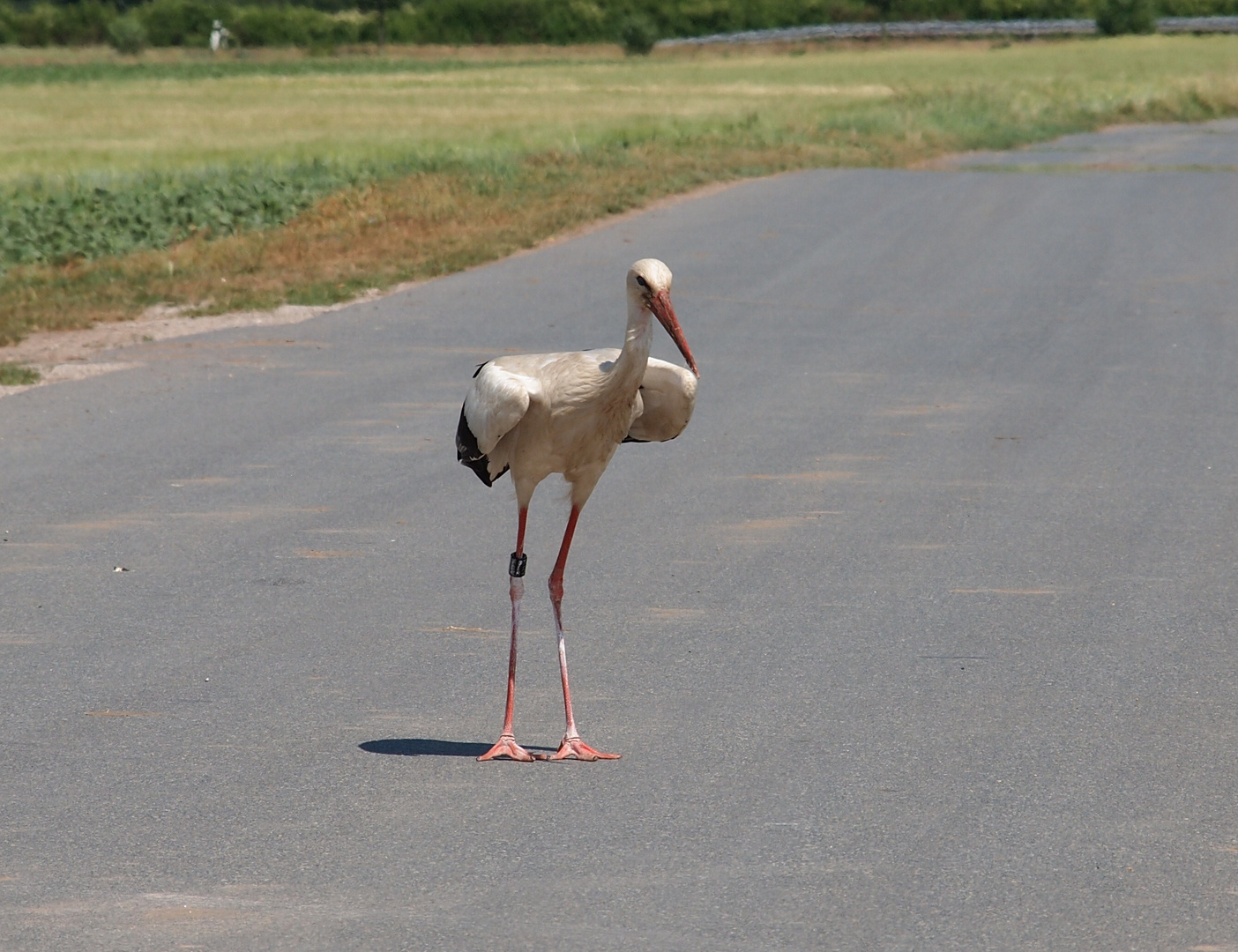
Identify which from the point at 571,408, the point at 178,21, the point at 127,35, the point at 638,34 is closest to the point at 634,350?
the point at 571,408

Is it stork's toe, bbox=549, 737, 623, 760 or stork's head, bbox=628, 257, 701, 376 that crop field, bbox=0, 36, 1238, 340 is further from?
stork's head, bbox=628, 257, 701, 376

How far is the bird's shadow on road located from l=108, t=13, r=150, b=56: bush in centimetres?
10984

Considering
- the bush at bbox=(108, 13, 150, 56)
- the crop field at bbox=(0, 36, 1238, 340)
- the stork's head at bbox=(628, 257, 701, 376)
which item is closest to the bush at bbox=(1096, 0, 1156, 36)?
the crop field at bbox=(0, 36, 1238, 340)

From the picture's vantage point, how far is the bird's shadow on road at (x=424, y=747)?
6.19 metres

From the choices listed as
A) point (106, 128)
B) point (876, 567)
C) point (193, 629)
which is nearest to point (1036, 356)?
point (876, 567)

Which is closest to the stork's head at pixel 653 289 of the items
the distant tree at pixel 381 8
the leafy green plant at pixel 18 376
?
the leafy green plant at pixel 18 376

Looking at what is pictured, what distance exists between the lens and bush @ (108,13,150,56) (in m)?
110

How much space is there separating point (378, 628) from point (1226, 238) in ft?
57.4

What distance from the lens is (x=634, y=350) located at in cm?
596

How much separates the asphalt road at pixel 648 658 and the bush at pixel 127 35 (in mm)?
100372

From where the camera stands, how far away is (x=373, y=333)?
16.3 meters

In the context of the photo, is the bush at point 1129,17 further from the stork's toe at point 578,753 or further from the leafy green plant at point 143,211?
the stork's toe at point 578,753

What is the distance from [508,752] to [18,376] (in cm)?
891

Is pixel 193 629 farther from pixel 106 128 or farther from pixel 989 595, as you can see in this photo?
pixel 106 128
